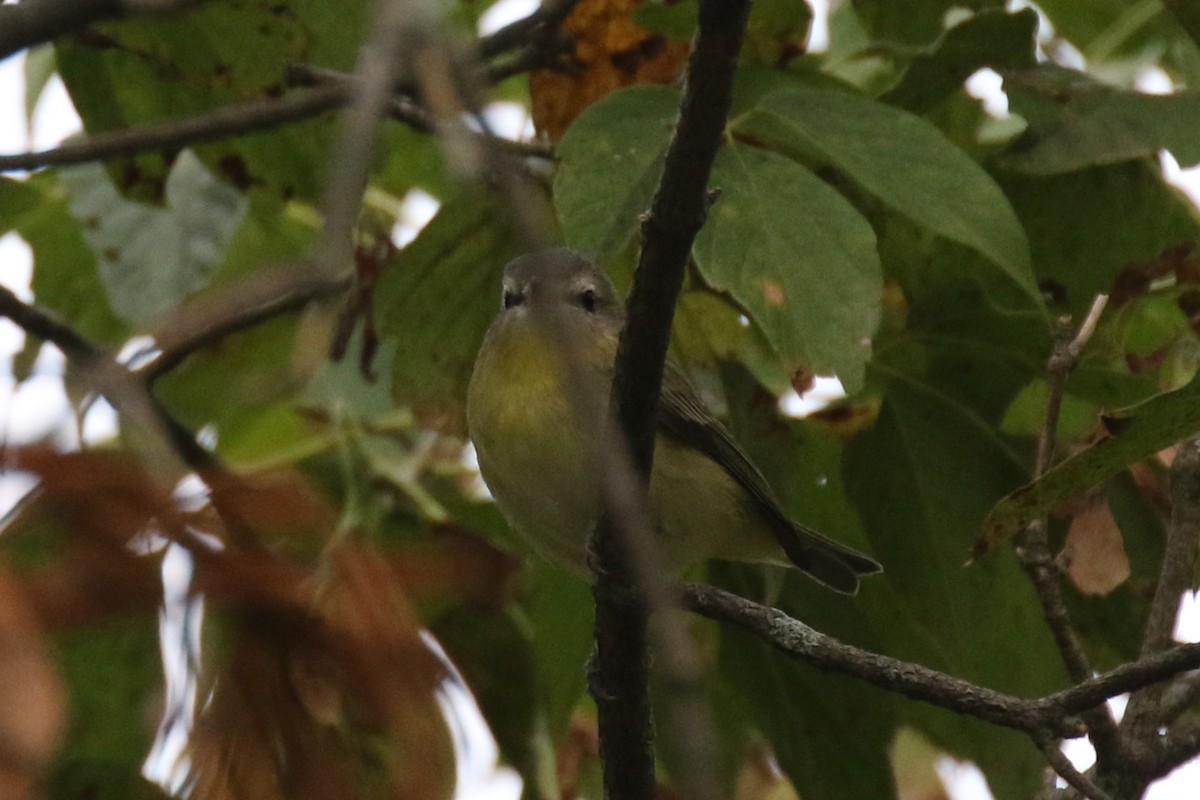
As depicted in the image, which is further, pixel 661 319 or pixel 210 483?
pixel 661 319

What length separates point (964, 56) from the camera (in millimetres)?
3826

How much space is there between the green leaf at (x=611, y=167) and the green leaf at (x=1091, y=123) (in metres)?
0.88

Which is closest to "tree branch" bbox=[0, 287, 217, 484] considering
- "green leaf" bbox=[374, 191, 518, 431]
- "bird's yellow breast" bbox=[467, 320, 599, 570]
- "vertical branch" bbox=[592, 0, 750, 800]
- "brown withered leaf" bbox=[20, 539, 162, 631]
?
"brown withered leaf" bbox=[20, 539, 162, 631]

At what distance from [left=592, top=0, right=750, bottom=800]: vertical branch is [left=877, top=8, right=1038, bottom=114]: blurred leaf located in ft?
4.65

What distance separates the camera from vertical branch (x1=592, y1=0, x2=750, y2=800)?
118 cm

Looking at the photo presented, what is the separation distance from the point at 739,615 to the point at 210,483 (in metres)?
1.92


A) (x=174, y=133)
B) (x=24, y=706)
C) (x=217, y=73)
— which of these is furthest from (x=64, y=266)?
(x=24, y=706)

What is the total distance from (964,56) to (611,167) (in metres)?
1.01

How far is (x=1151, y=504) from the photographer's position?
12.4ft

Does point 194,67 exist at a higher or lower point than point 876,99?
higher

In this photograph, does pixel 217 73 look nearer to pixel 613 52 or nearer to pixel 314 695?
pixel 613 52

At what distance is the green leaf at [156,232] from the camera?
4.46 m

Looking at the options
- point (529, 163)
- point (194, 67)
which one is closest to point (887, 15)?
point (529, 163)

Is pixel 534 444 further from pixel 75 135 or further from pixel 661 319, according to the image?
pixel 75 135
